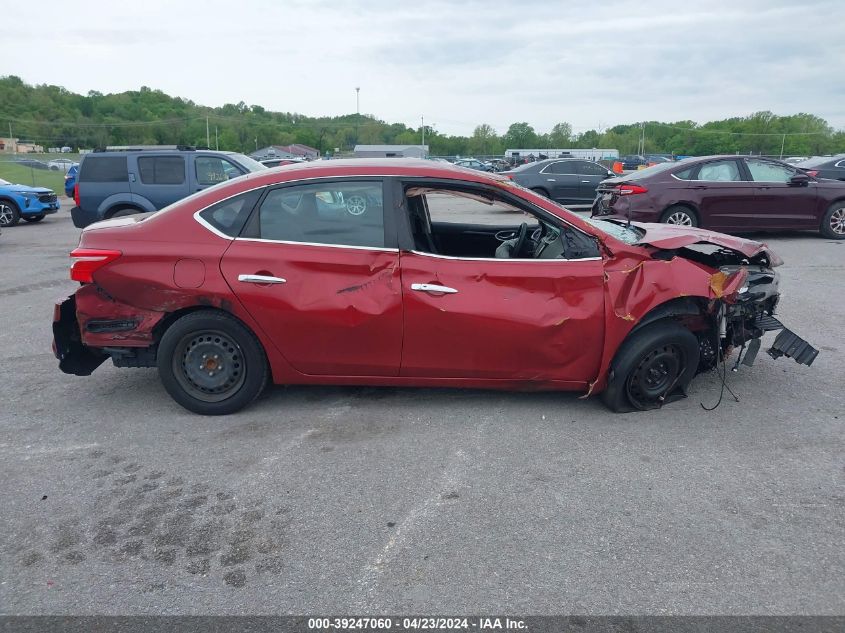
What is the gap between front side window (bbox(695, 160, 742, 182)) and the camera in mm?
11555

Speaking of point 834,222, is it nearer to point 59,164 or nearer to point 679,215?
point 679,215

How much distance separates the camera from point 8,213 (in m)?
16.0

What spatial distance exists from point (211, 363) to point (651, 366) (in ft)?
9.86

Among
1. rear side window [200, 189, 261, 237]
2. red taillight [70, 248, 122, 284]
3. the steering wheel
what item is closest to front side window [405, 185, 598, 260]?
the steering wheel

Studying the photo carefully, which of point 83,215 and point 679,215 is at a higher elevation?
point 679,215

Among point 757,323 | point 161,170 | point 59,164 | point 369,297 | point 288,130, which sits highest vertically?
point 288,130

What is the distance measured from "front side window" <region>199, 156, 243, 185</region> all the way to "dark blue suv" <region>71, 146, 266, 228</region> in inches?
1.0

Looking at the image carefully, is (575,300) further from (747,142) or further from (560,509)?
(747,142)

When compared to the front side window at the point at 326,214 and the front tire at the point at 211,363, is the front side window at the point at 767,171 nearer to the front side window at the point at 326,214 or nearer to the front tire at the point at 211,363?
the front side window at the point at 326,214

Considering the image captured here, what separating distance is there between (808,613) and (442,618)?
4.88 feet

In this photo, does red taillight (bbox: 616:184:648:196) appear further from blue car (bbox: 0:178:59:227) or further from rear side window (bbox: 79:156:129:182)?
blue car (bbox: 0:178:59:227)

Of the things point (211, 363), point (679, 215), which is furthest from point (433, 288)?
point (679, 215)

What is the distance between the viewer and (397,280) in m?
4.23

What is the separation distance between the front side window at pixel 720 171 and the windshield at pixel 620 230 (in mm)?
7196
